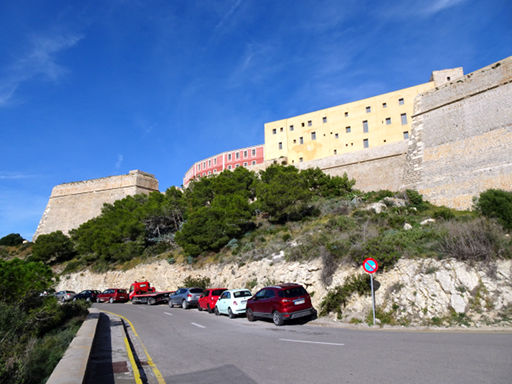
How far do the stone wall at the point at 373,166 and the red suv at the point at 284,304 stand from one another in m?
22.6

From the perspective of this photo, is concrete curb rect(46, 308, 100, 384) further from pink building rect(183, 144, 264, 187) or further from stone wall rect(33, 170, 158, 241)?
stone wall rect(33, 170, 158, 241)

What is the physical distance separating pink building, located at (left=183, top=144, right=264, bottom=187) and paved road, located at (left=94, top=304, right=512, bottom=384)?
48.4 meters

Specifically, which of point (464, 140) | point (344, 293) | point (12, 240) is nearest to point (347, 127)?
point (464, 140)

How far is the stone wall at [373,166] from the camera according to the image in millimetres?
33062

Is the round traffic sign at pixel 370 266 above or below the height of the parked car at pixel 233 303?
above

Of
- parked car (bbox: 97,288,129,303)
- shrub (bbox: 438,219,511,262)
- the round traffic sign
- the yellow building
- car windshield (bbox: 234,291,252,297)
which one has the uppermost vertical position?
the yellow building

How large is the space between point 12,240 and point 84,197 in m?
22.9

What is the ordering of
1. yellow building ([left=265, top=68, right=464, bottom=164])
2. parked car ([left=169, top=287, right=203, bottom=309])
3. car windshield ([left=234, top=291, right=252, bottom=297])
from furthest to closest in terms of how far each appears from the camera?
1. yellow building ([left=265, top=68, right=464, bottom=164])
2. parked car ([left=169, top=287, right=203, bottom=309])
3. car windshield ([left=234, top=291, right=252, bottom=297])

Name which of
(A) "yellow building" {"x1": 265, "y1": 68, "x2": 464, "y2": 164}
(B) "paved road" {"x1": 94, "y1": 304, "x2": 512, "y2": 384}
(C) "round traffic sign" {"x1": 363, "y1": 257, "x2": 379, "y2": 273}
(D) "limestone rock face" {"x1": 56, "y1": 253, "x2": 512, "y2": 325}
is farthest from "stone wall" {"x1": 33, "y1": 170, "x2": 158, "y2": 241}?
(C) "round traffic sign" {"x1": 363, "y1": 257, "x2": 379, "y2": 273}

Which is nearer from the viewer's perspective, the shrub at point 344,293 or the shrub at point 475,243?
the shrub at point 475,243

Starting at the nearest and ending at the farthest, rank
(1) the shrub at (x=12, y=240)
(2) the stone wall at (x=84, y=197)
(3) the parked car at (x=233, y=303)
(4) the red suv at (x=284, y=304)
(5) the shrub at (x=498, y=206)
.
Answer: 1. (4) the red suv at (x=284, y=304)
2. (3) the parked car at (x=233, y=303)
3. (5) the shrub at (x=498, y=206)
4. (2) the stone wall at (x=84, y=197)
5. (1) the shrub at (x=12, y=240)

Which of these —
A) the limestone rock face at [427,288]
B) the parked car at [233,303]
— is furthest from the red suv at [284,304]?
the parked car at [233,303]

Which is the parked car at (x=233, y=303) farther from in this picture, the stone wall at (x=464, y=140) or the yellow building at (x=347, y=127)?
the yellow building at (x=347, y=127)

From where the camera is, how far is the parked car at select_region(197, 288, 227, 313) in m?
19.3
